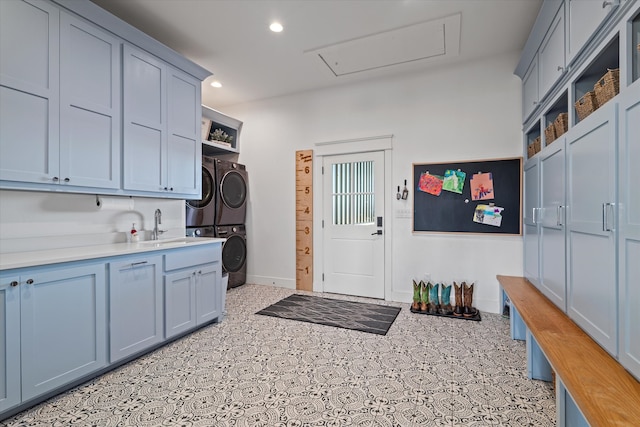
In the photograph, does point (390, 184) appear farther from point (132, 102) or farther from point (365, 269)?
point (132, 102)

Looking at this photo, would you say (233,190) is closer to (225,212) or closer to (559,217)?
(225,212)

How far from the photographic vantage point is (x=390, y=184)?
389 centimetres

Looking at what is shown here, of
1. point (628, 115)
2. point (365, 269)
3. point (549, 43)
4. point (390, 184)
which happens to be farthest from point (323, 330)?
point (549, 43)

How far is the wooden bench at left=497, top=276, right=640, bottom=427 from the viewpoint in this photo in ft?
3.51

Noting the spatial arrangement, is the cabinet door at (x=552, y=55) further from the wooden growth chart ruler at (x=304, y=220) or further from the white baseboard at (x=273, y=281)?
the white baseboard at (x=273, y=281)

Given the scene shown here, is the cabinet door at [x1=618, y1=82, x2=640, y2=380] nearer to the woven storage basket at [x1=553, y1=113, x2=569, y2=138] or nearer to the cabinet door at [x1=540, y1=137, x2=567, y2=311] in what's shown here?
the cabinet door at [x1=540, y1=137, x2=567, y2=311]

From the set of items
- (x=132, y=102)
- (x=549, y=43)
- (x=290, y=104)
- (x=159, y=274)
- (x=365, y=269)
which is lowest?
(x=365, y=269)

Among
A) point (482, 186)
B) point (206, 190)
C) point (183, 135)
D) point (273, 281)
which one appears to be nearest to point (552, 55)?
point (482, 186)

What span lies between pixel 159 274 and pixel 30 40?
1.77m

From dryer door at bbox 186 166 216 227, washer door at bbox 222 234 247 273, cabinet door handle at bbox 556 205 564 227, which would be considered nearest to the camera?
cabinet door handle at bbox 556 205 564 227

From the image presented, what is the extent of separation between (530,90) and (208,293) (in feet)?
12.1

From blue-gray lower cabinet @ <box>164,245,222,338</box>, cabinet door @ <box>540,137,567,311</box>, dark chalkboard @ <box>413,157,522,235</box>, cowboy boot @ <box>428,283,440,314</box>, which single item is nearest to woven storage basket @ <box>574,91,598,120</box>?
cabinet door @ <box>540,137,567,311</box>

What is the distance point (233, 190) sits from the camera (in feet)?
14.6

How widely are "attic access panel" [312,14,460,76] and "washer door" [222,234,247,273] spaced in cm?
271
